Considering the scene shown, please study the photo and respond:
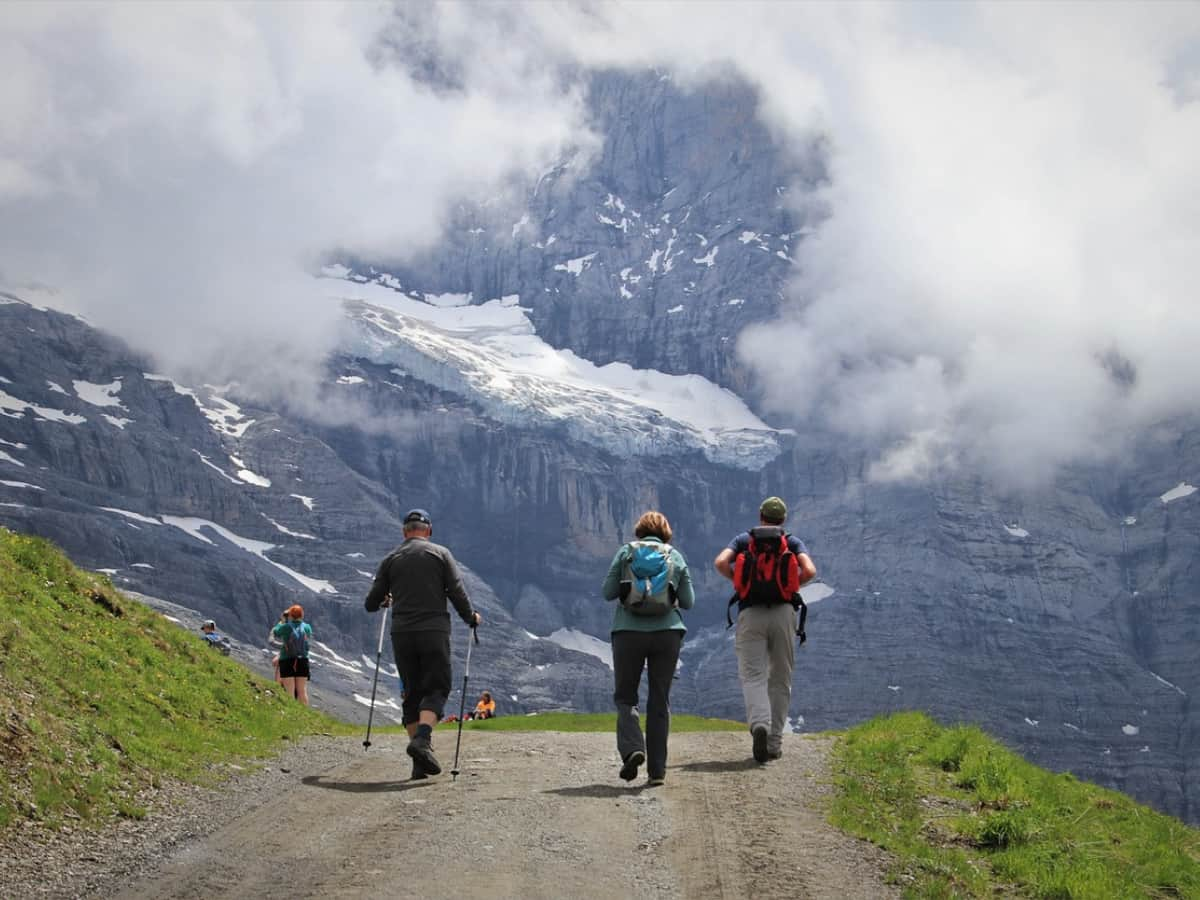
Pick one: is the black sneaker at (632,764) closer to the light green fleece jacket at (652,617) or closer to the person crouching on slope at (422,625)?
the light green fleece jacket at (652,617)

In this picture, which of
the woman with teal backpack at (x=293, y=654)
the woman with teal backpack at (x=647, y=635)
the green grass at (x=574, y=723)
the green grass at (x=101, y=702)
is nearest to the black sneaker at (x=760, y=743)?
the woman with teal backpack at (x=647, y=635)

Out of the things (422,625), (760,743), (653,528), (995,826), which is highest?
(653,528)

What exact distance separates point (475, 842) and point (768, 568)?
5951mm

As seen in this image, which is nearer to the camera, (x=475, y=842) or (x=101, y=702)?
(x=475, y=842)

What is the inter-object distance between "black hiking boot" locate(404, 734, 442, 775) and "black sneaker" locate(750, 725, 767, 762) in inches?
154

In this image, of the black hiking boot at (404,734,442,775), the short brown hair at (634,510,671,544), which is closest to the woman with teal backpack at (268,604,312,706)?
the black hiking boot at (404,734,442,775)

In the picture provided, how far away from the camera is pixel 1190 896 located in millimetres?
12398

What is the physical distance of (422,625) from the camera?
15.7 metres

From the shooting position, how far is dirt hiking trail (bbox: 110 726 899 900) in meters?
10.6

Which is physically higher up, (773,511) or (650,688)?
(773,511)

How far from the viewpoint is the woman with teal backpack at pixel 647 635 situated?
1508 cm

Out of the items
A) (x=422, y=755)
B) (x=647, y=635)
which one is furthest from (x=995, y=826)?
(x=422, y=755)

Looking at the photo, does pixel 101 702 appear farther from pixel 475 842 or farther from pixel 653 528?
pixel 653 528

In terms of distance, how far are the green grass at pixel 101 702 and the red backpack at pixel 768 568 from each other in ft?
21.6
